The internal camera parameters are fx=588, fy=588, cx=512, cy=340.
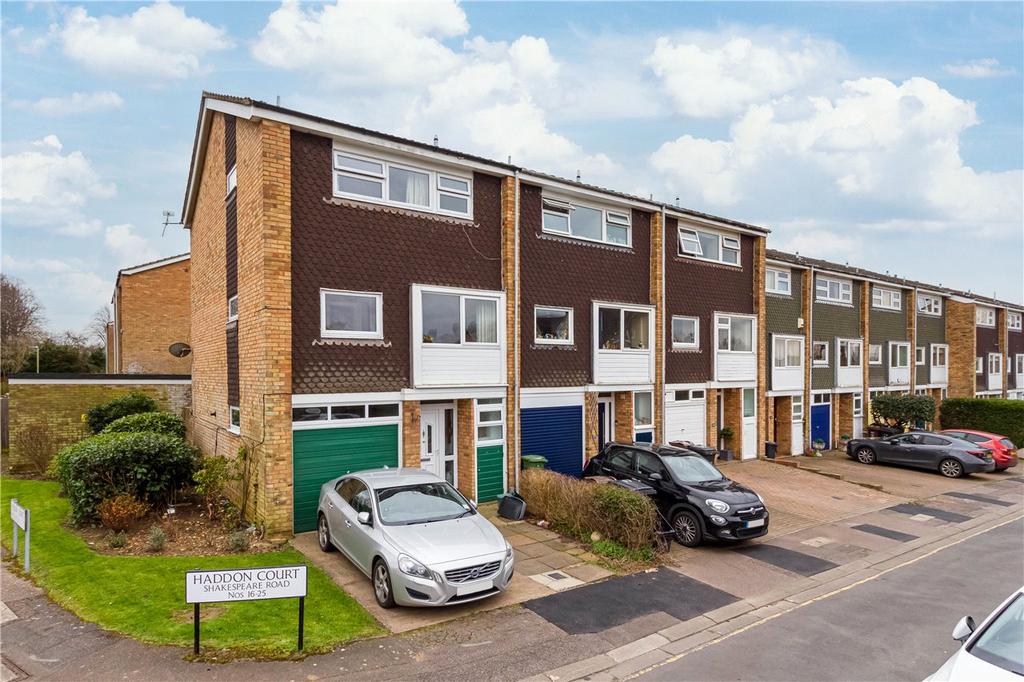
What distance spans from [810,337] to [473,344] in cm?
1615

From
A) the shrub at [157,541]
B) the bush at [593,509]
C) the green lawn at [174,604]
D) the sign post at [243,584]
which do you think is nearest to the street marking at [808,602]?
the bush at [593,509]

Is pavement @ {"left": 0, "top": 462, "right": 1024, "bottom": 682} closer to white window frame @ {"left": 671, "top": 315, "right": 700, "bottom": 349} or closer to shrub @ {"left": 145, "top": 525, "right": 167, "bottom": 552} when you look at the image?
shrub @ {"left": 145, "top": 525, "right": 167, "bottom": 552}

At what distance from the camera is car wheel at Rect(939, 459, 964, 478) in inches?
754

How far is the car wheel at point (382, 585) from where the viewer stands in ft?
24.5

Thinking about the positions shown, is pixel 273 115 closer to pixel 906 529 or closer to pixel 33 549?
pixel 33 549

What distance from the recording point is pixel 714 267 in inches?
762

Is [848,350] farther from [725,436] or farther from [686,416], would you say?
[686,416]

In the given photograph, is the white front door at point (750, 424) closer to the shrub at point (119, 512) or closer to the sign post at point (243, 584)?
the sign post at point (243, 584)

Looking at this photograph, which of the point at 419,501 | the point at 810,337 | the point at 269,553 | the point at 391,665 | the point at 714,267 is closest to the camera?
the point at 391,665

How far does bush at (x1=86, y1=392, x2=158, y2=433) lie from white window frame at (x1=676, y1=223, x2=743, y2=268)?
54.9 feet

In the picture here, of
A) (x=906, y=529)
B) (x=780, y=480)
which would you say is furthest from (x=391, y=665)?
(x=780, y=480)

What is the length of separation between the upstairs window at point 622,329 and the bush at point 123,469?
10.2m

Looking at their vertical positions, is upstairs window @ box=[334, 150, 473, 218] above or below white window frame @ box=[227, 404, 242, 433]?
above

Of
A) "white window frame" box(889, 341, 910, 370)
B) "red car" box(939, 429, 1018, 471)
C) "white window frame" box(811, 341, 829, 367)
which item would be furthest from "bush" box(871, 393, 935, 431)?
"white window frame" box(811, 341, 829, 367)
